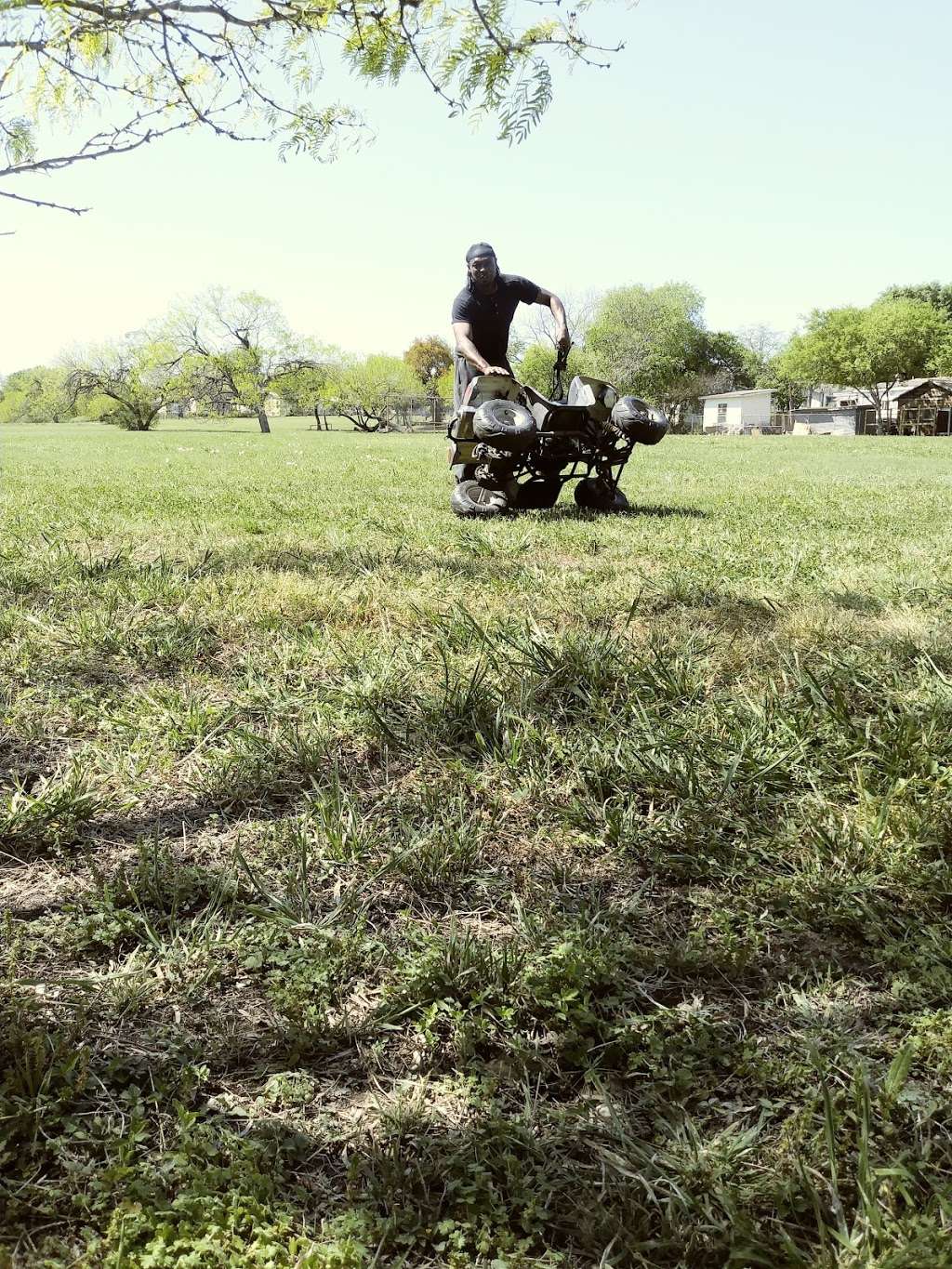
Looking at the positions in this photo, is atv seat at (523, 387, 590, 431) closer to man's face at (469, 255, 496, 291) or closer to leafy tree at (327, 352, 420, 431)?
man's face at (469, 255, 496, 291)

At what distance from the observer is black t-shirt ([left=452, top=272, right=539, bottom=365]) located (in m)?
8.80

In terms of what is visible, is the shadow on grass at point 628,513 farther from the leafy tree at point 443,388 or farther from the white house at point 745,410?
the white house at point 745,410

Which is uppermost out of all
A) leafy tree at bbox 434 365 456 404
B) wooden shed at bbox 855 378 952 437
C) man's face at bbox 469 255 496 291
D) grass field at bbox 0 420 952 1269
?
leafy tree at bbox 434 365 456 404

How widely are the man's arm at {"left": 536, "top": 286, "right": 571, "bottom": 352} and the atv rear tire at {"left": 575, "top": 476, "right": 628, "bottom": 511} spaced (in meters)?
1.35

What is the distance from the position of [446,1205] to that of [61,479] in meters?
13.3

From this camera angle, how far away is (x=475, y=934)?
87.7 inches

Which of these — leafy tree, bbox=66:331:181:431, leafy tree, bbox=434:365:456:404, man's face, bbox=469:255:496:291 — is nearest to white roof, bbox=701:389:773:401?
leafy tree, bbox=434:365:456:404

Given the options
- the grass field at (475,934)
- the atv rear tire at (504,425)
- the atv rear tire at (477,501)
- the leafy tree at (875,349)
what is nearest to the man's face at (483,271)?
the atv rear tire at (504,425)

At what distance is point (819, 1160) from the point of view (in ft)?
5.08

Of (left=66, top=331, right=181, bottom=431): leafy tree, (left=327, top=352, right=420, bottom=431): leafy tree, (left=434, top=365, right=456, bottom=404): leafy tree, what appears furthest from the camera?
(left=434, top=365, right=456, bottom=404): leafy tree

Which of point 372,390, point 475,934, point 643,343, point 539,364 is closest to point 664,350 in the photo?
point 643,343

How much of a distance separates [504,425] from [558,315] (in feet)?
5.97

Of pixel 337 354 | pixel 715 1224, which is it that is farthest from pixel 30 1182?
pixel 337 354

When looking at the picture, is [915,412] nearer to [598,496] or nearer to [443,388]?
[443,388]
